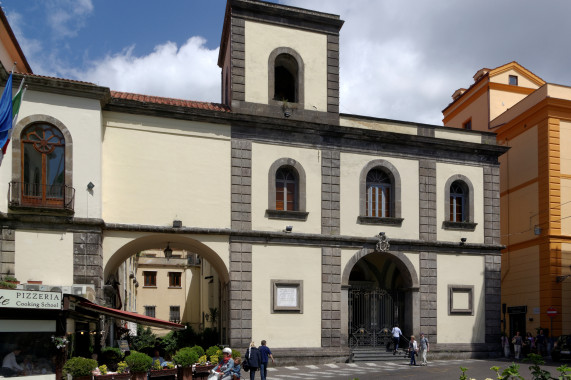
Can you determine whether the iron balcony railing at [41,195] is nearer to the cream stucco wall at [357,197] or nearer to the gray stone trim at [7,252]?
the gray stone trim at [7,252]

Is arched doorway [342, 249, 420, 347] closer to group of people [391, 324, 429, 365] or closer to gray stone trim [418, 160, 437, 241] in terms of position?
group of people [391, 324, 429, 365]

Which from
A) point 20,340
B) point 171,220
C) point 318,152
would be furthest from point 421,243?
point 20,340

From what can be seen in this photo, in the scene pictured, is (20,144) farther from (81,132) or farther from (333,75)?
(333,75)

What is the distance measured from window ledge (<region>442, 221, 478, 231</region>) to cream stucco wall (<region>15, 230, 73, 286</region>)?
600 inches

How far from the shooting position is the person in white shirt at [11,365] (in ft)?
44.9

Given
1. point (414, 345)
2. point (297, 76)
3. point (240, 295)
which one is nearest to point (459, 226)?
point (414, 345)

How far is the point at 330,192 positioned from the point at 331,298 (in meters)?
4.19

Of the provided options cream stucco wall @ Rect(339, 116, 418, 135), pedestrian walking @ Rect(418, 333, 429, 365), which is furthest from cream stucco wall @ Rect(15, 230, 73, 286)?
pedestrian walking @ Rect(418, 333, 429, 365)

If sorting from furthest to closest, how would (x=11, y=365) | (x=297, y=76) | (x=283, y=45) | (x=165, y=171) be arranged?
(x=297, y=76) < (x=283, y=45) < (x=165, y=171) < (x=11, y=365)

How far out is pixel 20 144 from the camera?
20422 millimetres

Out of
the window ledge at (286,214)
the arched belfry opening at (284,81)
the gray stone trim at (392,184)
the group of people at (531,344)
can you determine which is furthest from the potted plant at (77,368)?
the group of people at (531,344)

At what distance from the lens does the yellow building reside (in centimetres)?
2948

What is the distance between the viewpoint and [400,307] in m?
27.0

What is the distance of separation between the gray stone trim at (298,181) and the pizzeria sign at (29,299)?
11047mm
